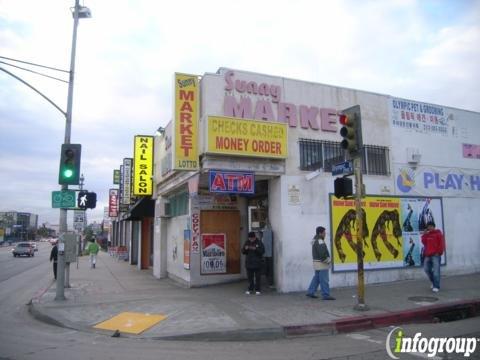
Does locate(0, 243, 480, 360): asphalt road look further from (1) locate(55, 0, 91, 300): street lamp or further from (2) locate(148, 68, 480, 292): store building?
(2) locate(148, 68, 480, 292): store building

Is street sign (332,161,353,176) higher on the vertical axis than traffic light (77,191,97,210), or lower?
higher

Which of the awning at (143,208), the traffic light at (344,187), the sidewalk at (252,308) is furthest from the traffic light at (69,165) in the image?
the awning at (143,208)

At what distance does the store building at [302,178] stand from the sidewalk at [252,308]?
107 centimetres

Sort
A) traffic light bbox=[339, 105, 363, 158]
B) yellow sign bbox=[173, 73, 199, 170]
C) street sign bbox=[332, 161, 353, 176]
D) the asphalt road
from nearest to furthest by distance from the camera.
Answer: the asphalt road < traffic light bbox=[339, 105, 363, 158] < street sign bbox=[332, 161, 353, 176] < yellow sign bbox=[173, 73, 199, 170]

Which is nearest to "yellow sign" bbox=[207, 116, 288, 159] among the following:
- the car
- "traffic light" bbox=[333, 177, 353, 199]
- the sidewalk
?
"traffic light" bbox=[333, 177, 353, 199]

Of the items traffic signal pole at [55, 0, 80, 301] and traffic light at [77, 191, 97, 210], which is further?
traffic light at [77, 191, 97, 210]

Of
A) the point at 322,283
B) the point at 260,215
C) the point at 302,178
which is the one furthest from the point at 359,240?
the point at 260,215

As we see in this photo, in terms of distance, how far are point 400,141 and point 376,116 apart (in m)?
1.30

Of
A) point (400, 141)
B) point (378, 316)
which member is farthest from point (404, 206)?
point (378, 316)

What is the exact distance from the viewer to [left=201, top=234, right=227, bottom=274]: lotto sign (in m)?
14.5

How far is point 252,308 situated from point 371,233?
5541 millimetres

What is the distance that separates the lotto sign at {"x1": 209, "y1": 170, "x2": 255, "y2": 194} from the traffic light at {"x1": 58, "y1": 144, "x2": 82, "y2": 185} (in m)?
3.85

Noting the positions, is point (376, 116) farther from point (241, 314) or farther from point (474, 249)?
point (241, 314)

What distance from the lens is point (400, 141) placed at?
15.2 metres
